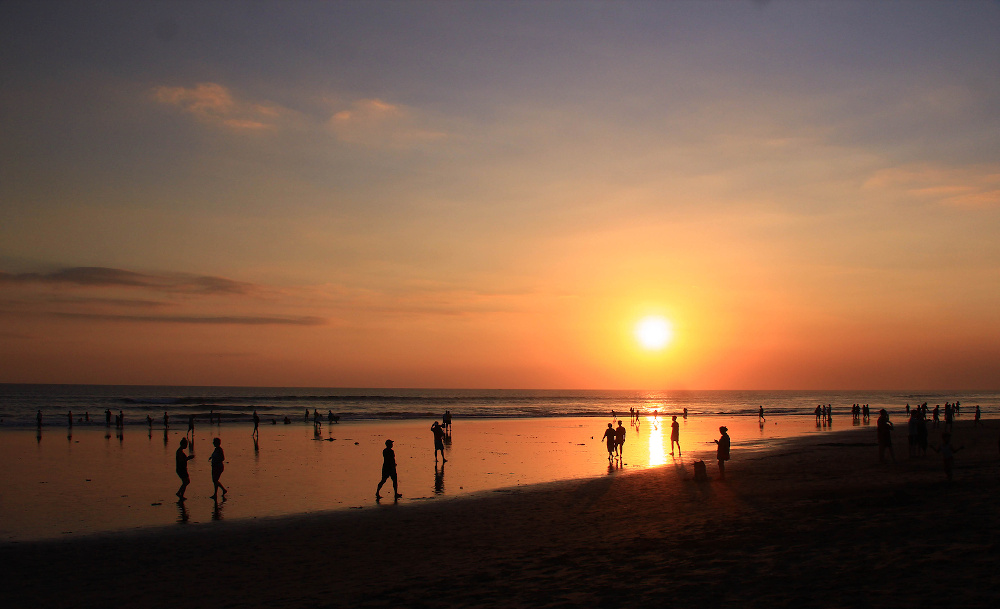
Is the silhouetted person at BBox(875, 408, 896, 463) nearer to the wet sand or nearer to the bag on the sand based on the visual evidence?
the bag on the sand

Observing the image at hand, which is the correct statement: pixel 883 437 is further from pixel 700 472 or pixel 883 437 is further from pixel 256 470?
pixel 256 470

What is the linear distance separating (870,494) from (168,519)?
18.3 metres

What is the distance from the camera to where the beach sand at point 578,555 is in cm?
963

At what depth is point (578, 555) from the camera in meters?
12.3

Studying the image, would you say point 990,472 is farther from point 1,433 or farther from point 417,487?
point 1,433

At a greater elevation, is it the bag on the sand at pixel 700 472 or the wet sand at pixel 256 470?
the bag on the sand at pixel 700 472

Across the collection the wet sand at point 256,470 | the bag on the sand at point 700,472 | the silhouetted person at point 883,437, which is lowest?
the wet sand at point 256,470

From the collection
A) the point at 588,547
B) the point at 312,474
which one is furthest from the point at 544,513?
the point at 312,474

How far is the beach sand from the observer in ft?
31.6

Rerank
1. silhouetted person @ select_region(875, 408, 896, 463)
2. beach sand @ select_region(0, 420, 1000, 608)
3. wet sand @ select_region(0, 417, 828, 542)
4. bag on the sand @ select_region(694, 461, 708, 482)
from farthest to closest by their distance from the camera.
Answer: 1. silhouetted person @ select_region(875, 408, 896, 463)
2. bag on the sand @ select_region(694, 461, 708, 482)
3. wet sand @ select_region(0, 417, 828, 542)
4. beach sand @ select_region(0, 420, 1000, 608)

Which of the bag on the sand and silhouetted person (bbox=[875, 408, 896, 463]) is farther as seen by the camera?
silhouetted person (bbox=[875, 408, 896, 463])

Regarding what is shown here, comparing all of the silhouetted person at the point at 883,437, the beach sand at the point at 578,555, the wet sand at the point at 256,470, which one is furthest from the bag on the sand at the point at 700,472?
the silhouetted person at the point at 883,437

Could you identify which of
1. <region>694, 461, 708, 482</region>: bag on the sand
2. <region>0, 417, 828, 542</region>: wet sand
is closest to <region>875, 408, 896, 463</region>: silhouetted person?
<region>694, 461, 708, 482</region>: bag on the sand

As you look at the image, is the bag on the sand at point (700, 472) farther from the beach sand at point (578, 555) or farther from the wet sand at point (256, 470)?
the wet sand at point (256, 470)
